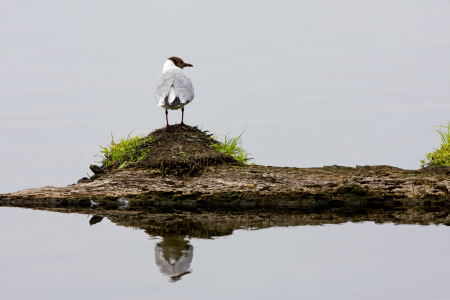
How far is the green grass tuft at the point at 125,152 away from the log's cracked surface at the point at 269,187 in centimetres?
76

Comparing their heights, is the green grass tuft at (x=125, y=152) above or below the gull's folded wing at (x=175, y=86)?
below

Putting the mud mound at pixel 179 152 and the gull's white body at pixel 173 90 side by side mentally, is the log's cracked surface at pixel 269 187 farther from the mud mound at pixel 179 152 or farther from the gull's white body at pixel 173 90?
the gull's white body at pixel 173 90

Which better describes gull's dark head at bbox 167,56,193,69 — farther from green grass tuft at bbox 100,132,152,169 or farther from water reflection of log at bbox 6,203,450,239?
water reflection of log at bbox 6,203,450,239

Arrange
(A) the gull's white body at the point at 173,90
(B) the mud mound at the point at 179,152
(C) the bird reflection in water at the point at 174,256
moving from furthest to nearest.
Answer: (A) the gull's white body at the point at 173,90 < (B) the mud mound at the point at 179,152 < (C) the bird reflection in water at the point at 174,256

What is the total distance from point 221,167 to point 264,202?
3.62ft

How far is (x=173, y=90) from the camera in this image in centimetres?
1191

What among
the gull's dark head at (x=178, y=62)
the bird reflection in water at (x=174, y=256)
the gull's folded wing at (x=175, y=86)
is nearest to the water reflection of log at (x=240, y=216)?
the bird reflection in water at (x=174, y=256)

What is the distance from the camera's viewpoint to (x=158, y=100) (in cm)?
1197

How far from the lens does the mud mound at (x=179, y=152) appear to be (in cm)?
1108

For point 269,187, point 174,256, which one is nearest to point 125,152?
point 269,187

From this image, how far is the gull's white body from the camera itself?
11.8 metres

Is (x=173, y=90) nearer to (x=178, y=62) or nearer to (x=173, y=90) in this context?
(x=173, y=90)

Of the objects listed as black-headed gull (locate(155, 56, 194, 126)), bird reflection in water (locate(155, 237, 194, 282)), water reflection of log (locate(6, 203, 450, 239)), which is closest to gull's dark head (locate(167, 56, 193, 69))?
black-headed gull (locate(155, 56, 194, 126))

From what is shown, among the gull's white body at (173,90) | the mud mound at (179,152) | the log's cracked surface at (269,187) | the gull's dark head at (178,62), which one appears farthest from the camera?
the gull's dark head at (178,62)
